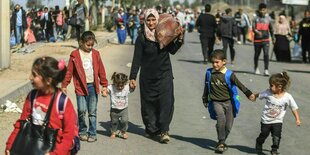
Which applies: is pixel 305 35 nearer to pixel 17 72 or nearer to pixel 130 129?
Result: pixel 17 72

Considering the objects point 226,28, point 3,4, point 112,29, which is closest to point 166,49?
point 3,4

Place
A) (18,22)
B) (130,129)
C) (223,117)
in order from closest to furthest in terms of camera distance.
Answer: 1. (223,117)
2. (130,129)
3. (18,22)

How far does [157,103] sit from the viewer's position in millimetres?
8719

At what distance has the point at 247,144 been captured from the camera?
28.1 ft

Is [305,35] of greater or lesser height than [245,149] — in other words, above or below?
above

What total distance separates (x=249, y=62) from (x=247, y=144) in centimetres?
A: 1301

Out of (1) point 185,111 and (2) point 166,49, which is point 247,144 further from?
(1) point 185,111

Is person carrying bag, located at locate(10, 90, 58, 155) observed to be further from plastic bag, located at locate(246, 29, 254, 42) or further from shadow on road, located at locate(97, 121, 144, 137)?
plastic bag, located at locate(246, 29, 254, 42)

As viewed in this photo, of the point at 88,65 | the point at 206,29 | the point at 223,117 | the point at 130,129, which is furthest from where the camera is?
the point at 206,29

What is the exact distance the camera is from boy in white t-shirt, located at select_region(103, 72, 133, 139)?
28.8ft

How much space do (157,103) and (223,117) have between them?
3.50ft

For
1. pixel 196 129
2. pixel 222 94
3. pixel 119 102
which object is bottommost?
pixel 196 129

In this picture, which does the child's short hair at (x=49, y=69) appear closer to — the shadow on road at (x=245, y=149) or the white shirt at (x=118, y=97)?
the shadow on road at (x=245, y=149)

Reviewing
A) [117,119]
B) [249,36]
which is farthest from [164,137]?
[249,36]
